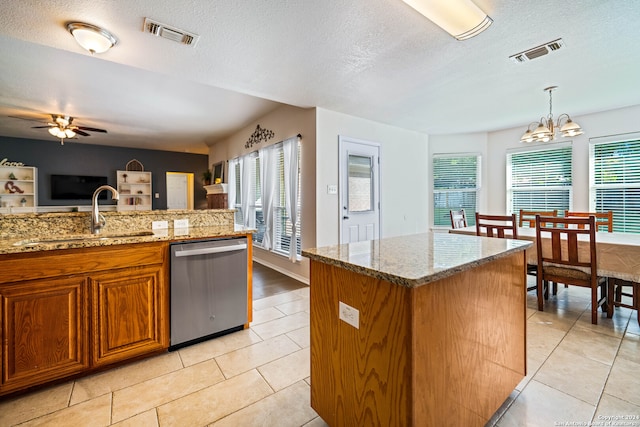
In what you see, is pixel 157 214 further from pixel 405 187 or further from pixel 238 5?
pixel 405 187

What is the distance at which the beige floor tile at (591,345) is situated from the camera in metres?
2.05

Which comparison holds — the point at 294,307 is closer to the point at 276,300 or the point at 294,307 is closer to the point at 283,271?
the point at 276,300

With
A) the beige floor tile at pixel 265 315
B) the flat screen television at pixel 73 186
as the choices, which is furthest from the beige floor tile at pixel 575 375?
the flat screen television at pixel 73 186

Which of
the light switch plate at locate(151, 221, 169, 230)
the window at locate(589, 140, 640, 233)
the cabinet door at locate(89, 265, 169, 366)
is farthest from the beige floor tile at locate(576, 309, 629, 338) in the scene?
the light switch plate at locate(151, 221, 169, 230)

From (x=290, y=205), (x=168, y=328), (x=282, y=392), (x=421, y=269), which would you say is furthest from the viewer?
(x=290, y=205)

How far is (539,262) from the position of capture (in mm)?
2797

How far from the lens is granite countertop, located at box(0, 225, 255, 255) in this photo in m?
1.64

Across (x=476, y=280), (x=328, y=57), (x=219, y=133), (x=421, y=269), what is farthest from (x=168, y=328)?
(x=219, y=133)

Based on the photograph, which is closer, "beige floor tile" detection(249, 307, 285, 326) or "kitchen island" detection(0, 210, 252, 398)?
"kitchen island" detection(0, 210, 252, 398)

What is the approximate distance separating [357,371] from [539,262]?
259cm

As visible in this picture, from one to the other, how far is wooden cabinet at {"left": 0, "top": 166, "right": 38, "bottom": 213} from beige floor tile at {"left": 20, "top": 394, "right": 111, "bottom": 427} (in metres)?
7.24

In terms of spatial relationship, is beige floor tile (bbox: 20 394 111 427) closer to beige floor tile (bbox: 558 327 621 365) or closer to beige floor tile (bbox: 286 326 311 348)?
beige floor tile (bbox: 286 326 311 348)

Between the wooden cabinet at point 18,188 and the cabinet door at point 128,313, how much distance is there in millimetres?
6985

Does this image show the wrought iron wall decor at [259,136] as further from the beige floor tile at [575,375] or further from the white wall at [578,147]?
the beige floor tile at [575,375]
